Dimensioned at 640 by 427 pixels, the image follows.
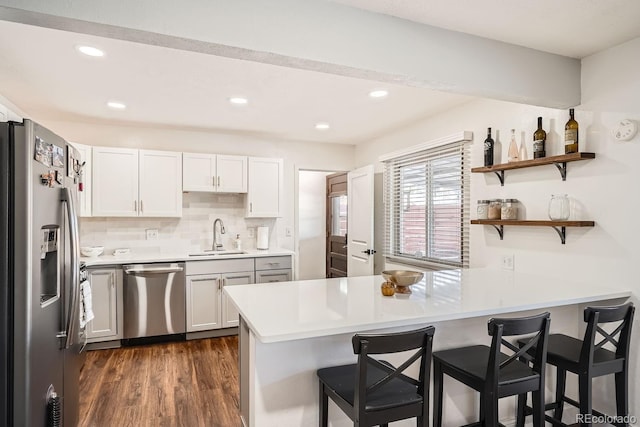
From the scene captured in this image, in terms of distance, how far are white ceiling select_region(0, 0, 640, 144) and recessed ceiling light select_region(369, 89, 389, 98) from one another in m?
0.07

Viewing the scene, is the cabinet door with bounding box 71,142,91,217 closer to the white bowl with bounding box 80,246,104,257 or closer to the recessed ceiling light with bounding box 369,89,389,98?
the white bowl with bounding box 80,246,104,257

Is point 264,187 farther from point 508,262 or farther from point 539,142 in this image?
point 539,142

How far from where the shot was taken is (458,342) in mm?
2125

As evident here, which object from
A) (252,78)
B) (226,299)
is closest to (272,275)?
(226,299)

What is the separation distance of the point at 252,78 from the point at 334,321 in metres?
1.93

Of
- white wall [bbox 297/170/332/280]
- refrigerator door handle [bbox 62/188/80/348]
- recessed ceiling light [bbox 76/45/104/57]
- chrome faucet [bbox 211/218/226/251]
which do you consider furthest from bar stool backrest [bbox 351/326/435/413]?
white wall [bbox 297/170/332/280]

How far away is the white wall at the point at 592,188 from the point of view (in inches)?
83.6

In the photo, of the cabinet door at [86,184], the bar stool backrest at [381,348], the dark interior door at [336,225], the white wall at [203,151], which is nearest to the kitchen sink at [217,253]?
the white wall at [203,151]

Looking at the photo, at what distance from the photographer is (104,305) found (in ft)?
11.8

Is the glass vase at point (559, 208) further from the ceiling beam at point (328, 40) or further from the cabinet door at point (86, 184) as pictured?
the cabinet door at point (86, 184)

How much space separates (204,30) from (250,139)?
10.8 ft

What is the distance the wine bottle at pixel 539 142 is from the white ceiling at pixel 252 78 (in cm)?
50

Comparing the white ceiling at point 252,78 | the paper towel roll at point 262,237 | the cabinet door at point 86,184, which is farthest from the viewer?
the paper towel roll at point 262,237

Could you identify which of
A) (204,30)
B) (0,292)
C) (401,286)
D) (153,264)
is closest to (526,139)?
(401,286)
